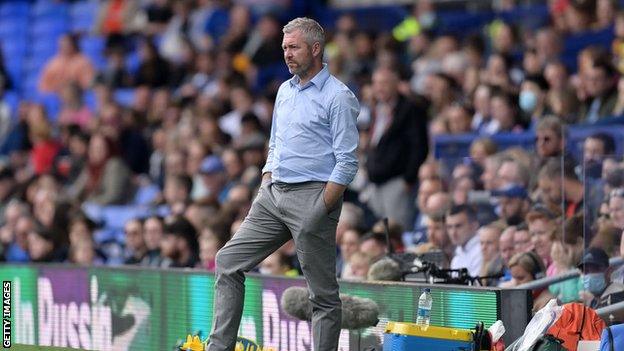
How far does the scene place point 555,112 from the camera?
13.1 metres

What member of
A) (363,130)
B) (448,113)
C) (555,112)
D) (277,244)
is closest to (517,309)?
(277,244)

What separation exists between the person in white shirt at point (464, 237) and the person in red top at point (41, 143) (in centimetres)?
847

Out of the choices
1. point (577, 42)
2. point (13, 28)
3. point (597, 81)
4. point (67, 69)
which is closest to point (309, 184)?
point (597, 81)

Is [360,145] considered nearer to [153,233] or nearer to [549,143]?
[153,233]

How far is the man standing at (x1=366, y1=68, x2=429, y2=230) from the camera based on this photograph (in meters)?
14.0

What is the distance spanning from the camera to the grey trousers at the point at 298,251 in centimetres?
791

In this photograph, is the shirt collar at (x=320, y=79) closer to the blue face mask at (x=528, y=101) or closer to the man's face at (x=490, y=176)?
the man's face at (x=490, y=176)

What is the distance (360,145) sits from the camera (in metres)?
15.1

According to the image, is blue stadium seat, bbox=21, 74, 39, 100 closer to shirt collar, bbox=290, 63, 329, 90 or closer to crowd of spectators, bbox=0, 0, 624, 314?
crowd of spectators, bbox=0, 0, 624, 314

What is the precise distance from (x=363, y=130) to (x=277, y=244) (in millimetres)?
7340

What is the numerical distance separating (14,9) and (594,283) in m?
14.7

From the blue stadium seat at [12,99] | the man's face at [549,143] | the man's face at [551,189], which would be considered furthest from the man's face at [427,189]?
the blue stadium seat at [12,99]

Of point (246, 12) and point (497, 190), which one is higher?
point (246, 12)

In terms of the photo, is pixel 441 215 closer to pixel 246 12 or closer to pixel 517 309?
pixel 517 309
